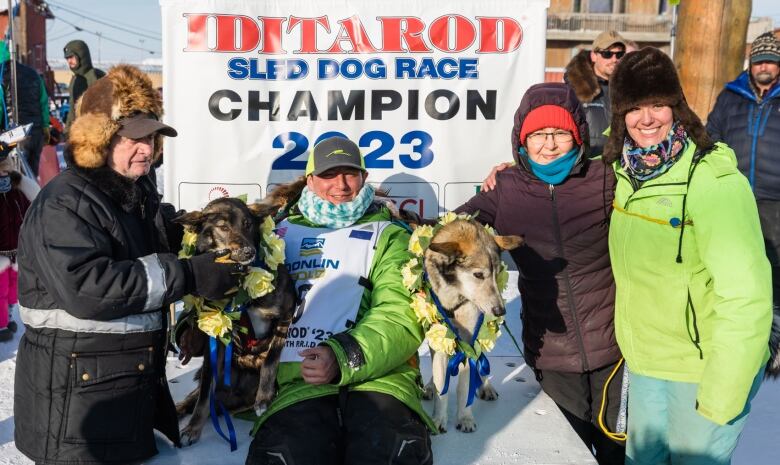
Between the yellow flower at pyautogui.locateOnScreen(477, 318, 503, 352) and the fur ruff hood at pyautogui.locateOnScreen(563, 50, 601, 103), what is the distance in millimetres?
2297

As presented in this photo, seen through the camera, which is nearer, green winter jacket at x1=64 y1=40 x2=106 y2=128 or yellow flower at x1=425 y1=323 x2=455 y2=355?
yellow flower at x1=425 y1=323 x2=455 y2=355

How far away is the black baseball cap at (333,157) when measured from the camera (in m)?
2.83

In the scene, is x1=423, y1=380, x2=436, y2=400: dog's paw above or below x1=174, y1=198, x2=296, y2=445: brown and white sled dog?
below

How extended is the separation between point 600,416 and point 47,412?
2.12 metres

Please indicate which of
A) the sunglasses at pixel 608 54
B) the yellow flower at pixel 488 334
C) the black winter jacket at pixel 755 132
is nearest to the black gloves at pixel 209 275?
the yellow flower at pixel 488 334

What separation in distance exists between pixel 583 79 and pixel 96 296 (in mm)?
3576

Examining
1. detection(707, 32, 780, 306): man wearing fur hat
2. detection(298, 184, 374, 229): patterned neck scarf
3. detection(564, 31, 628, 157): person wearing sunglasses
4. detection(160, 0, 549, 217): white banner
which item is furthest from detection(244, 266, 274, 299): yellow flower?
detection(707, 32, 780, 306): man wearing fur hat

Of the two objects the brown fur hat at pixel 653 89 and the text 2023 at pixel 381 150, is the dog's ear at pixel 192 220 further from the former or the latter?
the text 2023 at pixel 381 150

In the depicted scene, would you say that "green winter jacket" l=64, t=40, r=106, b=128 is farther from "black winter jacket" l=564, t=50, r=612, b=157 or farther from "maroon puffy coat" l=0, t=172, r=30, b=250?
"black winter jacket" l=564, t=50, r=612, b=157

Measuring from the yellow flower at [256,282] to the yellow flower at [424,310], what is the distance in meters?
0.60

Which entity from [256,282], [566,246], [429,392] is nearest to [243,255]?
[256,282]

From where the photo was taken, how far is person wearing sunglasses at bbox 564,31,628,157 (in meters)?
4.36

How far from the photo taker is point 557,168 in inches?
103

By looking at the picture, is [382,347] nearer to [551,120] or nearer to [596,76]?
[551,120]
